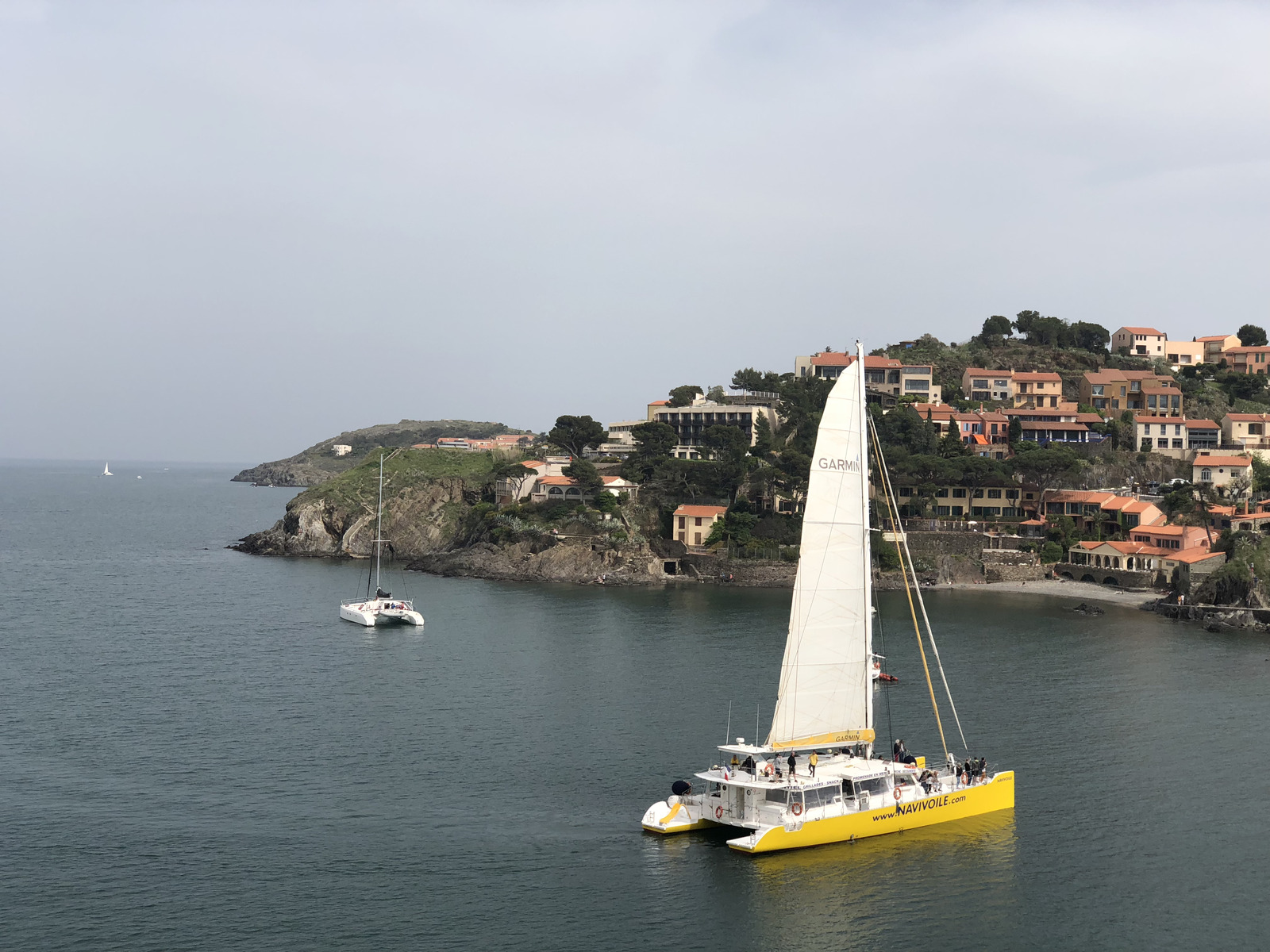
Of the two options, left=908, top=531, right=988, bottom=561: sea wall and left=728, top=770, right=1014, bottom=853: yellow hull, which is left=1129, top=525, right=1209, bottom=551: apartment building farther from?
left=728, top=770, right=1014, bottom=853: yellow hull

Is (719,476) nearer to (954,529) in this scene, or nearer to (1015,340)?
(954,529)

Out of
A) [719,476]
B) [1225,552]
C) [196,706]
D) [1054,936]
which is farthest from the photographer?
[719,476]

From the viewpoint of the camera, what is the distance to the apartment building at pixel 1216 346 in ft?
536

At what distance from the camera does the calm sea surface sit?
3167 centimetres

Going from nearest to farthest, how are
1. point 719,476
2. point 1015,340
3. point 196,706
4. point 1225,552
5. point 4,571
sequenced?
point 196,706 → point 1225,552 → point 4,571 → point 719,476 → point 1015,340

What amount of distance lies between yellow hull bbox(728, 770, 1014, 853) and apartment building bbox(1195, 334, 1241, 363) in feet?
473

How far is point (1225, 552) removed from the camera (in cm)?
9444

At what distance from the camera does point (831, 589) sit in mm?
37906

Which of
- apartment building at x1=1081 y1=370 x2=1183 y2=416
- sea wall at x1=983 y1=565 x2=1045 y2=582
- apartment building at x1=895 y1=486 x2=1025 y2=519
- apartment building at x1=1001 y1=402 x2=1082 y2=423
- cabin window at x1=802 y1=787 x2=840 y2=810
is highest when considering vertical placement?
apartment building at x1=1081 y1=370 x2=1183 y2=416

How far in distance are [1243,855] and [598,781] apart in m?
22.4

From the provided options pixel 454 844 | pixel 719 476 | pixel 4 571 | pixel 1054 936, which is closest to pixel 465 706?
pixel 454 844

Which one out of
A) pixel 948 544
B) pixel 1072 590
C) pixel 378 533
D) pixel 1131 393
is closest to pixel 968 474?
pixel 948 544

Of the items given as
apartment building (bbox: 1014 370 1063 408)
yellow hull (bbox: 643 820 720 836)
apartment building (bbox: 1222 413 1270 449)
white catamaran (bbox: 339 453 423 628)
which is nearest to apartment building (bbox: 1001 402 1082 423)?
apartment building (bbox: 1014 370 1063 408)

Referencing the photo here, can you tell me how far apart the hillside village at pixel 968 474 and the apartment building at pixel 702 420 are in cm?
24
